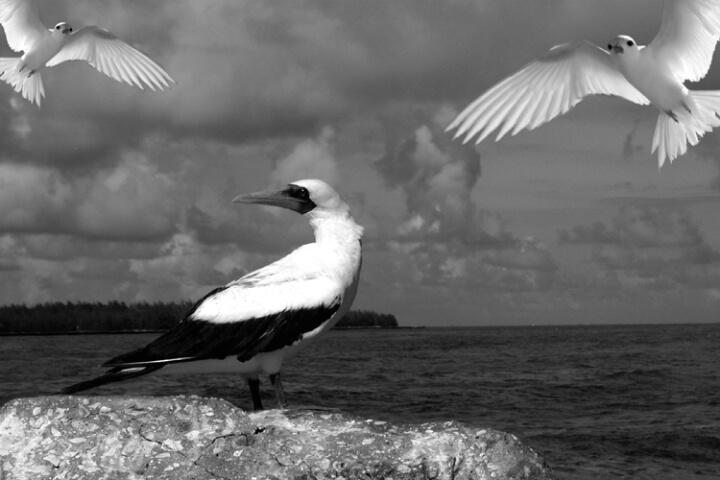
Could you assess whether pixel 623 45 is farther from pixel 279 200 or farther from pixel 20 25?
pixel 20 25

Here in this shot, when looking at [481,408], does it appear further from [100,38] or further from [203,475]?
[203,475]

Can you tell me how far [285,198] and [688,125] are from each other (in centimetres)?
545

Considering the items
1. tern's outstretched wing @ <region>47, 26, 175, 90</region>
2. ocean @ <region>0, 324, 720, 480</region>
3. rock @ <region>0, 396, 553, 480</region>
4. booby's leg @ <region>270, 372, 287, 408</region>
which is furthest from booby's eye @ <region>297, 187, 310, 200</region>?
ocean @ <region>0, 324, 720, 480</region>

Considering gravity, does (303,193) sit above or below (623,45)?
below

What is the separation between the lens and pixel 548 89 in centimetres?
995

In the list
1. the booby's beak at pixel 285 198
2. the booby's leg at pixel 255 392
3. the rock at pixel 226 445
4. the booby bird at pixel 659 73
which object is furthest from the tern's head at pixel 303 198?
the booby bird at pixel 659 73

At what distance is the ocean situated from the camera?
1853 cm

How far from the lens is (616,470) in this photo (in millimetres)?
16344

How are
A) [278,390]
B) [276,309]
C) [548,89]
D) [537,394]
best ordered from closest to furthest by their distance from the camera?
[278,390], [276,309], [548,89], [537,394]

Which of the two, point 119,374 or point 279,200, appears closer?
point 119,374

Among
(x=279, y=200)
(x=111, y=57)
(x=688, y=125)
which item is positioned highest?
(x=111, y=57)

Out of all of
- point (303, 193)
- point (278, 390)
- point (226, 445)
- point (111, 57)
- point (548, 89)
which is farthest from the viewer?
point (111, 57)

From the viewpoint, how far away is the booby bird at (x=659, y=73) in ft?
32.4

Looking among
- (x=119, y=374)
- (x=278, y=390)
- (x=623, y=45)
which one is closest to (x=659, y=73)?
(x=623, y=45)
